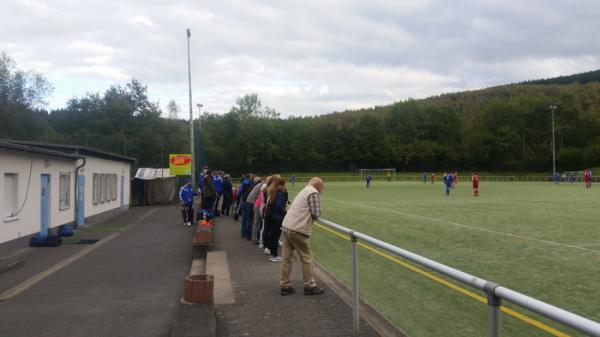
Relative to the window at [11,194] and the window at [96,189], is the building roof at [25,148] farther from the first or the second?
the window at [96,189]

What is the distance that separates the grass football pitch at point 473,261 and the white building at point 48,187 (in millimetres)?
7877

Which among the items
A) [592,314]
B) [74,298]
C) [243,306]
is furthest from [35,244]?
[592,314]

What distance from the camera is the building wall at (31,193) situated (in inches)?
549

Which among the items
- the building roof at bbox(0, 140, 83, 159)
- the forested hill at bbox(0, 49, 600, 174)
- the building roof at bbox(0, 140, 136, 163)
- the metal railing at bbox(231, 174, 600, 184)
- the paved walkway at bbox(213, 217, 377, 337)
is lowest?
the paved walkway at bbox(213, 217, 377, 337)

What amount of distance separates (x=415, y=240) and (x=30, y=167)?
10803mm

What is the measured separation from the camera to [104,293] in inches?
344

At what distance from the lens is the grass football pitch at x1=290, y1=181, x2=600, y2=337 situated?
5.62 m

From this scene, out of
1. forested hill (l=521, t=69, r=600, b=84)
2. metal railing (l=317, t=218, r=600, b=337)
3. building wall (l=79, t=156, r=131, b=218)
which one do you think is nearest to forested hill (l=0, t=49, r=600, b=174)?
forested hill (l=521, t=69, r=600, b=84)

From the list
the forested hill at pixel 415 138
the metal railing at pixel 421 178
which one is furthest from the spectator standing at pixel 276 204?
the forested hill at pixel 415 138

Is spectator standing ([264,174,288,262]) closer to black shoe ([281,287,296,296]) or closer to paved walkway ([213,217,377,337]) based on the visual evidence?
paved walkway ([213,217,377,337])

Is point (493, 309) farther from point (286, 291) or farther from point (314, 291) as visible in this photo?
point (286, 291)

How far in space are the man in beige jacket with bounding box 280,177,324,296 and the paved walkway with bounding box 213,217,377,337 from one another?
0.17 metres

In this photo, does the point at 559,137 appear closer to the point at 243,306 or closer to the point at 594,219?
the point at 594,219

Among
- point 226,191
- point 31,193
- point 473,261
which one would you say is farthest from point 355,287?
point 226,191
